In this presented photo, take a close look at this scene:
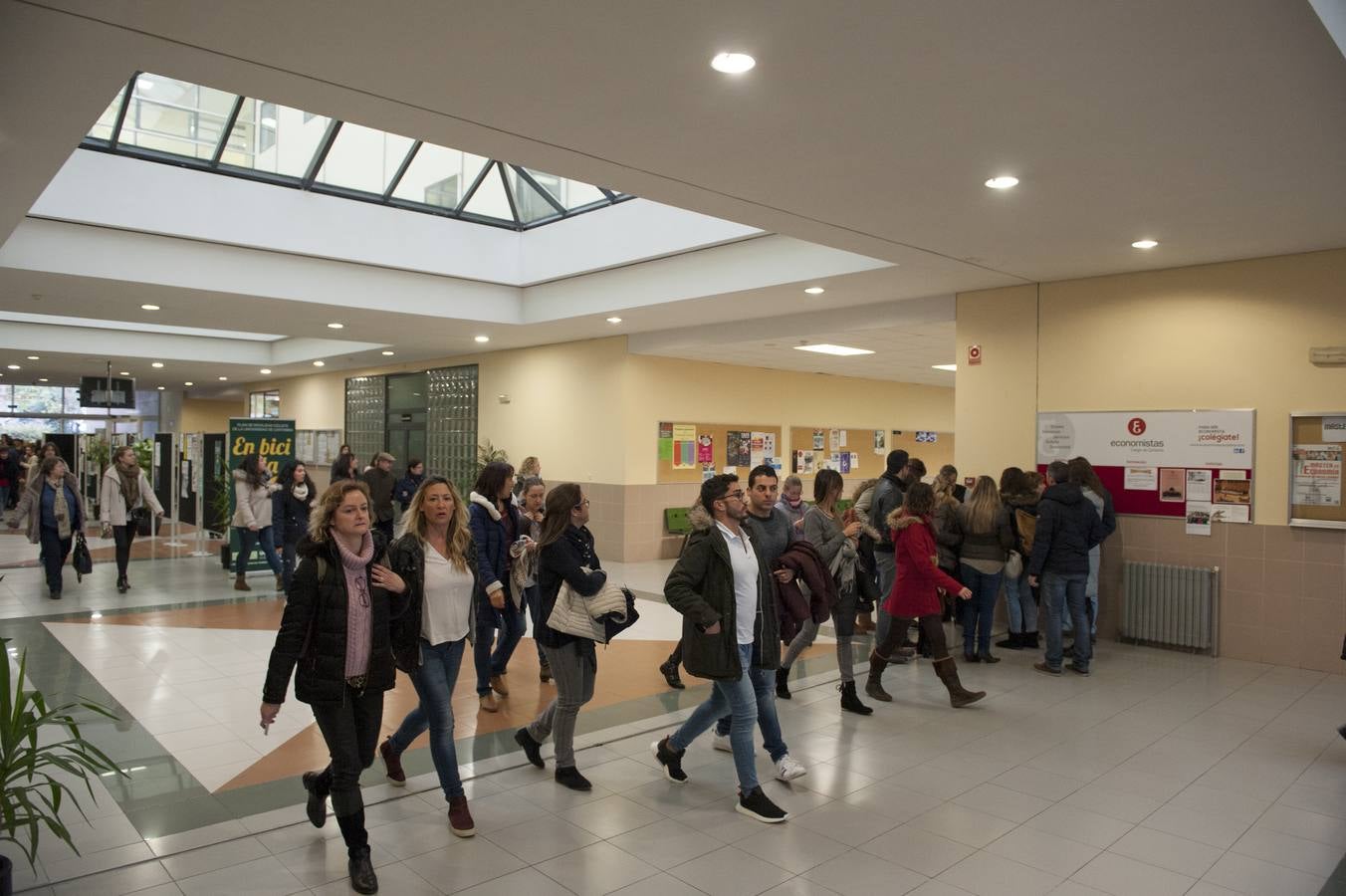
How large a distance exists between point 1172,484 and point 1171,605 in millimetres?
1052

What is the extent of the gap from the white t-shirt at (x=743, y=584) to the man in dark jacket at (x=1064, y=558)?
365 centimetres

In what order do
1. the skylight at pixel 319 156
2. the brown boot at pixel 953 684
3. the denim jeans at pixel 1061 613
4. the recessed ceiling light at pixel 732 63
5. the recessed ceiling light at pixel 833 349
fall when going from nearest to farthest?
the recessed ceiling light at pixel 732 63, the brown boot at pixel 953 684, the denim jeans at pixel 1061 613, the skylight at pixel 319 156, the recessed ceiling light at pixel 833 349

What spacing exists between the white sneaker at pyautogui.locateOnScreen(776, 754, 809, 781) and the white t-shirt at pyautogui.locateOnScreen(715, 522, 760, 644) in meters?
0.78

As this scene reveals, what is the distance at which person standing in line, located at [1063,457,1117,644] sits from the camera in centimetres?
726

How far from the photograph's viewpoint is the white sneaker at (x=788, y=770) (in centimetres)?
441

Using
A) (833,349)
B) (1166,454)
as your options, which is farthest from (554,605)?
(833,349)

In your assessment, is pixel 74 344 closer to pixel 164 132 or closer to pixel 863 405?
pixel 164 132

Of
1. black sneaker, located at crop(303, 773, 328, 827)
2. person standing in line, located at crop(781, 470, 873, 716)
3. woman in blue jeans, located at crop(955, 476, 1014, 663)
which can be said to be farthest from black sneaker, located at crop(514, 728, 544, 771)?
woman in blue jeans, located at crop(955, 476, 1014, 663)

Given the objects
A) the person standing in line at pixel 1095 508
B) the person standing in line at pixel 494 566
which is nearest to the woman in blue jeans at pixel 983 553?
the person standing in line at pixel 1095 508

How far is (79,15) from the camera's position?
3367 millimetres

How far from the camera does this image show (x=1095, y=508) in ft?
24.1

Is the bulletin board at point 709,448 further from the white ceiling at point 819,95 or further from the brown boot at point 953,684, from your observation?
the brown boot at point 953,684

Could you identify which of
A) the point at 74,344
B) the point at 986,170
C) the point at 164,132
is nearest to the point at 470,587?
the point at 986,170

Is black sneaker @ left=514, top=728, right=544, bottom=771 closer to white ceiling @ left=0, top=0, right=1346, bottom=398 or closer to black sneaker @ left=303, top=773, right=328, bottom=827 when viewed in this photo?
black sneaker @ left=303, top=773, right=328, bottom=827
